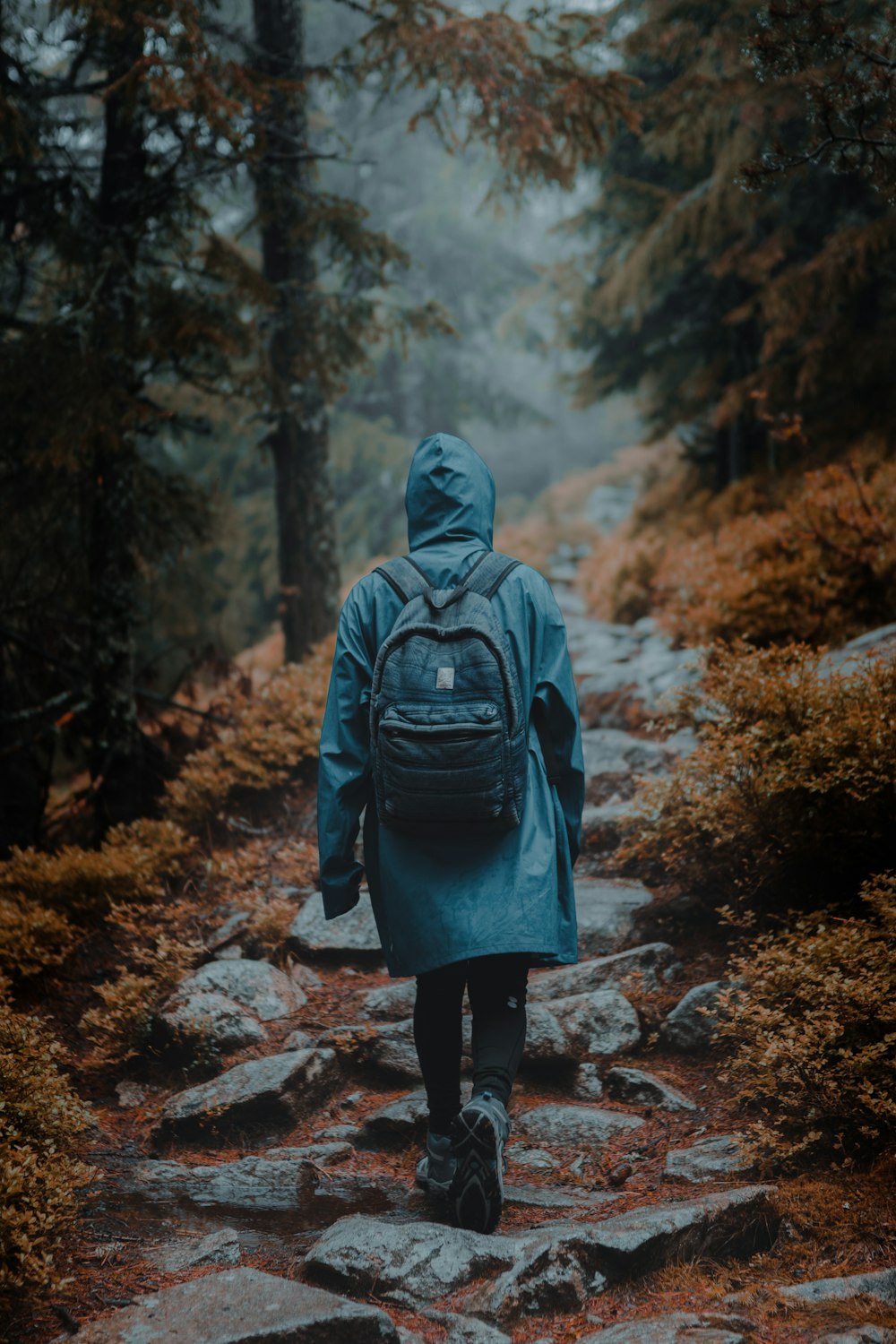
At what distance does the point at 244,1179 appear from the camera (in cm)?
322

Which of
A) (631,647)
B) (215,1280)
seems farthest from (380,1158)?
(631,647)

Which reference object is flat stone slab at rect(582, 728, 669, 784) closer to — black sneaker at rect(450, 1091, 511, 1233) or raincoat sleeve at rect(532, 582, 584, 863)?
raincoat sleeve at rect(532, 582, 584, 863)

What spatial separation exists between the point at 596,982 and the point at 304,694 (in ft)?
9.62

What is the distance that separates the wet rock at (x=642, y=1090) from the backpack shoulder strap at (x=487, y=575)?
1.87m

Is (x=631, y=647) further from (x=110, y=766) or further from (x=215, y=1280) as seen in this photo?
(x=215, y=1280)

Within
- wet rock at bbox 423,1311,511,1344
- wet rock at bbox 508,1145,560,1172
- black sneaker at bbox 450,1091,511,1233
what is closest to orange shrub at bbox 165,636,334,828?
wet rock at bbox 508,1145,560,1172

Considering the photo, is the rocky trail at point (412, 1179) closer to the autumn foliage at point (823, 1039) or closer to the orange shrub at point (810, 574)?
the autumn foliage at point (823, 1039)

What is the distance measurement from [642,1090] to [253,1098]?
139cm

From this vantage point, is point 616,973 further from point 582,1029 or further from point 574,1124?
point 574,1124

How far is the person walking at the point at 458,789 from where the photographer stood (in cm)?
266

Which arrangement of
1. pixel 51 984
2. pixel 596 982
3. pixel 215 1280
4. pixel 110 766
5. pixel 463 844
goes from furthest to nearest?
pixel 110 766 → pixel 51 984 → pixel 596 982 → pixel 463 844 → pixel 215 1280

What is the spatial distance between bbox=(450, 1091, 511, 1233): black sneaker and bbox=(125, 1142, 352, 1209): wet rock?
0.71 meters

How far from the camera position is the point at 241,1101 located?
3510 millimetres

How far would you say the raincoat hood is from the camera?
3047 millimetres
